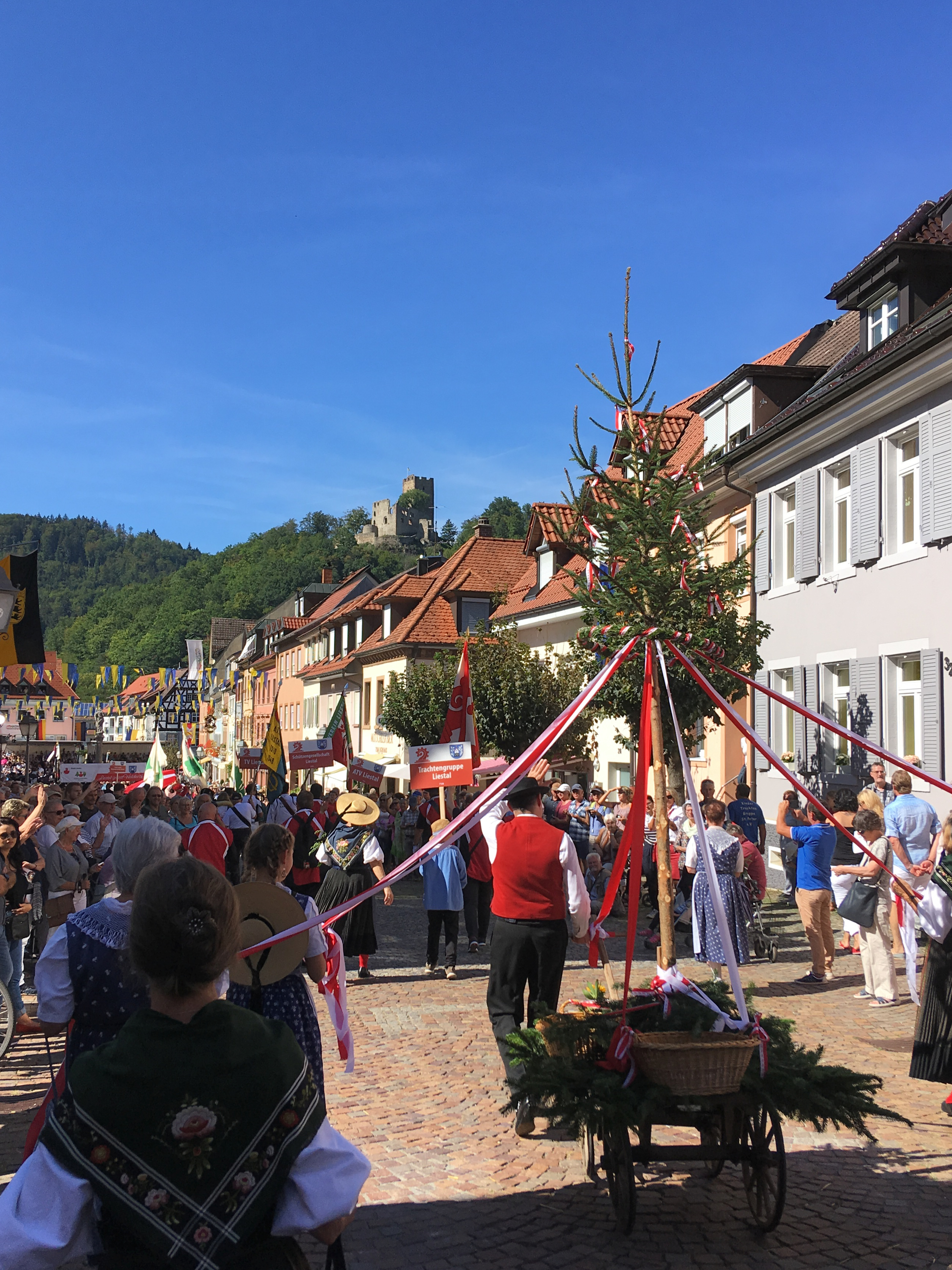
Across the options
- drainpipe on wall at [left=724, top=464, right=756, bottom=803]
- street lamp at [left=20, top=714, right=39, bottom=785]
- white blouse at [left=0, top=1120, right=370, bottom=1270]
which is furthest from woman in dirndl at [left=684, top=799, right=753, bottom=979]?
street lamp at [left=20, top=714, right=39, bottom=785]

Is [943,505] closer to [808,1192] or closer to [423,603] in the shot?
[808,1192]

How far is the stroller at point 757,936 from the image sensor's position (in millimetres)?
12180

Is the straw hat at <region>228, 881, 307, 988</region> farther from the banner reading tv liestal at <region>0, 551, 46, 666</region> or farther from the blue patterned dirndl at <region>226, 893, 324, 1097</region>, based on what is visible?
the banner reading tv liestal at <region>0, 551, 46, 666</region>

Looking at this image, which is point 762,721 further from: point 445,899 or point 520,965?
point 520,965

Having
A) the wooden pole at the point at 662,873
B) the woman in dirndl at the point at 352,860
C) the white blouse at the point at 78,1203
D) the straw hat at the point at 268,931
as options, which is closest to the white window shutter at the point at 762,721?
the woman in dirndl at the point at 352,860

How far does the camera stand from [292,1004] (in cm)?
476

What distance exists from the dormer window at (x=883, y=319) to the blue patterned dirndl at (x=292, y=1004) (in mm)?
15700

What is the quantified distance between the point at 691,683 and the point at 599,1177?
11.0 meters

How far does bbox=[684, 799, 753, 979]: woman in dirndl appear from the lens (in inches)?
409

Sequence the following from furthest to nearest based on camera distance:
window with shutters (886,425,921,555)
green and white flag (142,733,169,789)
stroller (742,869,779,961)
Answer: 1. green and white flag (142,733,169,789)
2. window with shutters (886,425,921,555)
3. stroller (742,869,779,961)

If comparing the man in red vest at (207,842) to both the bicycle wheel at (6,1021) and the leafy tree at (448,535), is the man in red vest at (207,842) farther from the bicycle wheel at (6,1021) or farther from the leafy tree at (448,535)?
the leafy tree at (448,535)

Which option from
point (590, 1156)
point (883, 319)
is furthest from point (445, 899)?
point (883, 319)

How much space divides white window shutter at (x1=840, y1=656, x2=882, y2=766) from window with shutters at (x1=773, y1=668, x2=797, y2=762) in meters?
2.09

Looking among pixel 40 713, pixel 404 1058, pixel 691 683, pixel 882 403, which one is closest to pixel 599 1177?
pixel 404 1058
